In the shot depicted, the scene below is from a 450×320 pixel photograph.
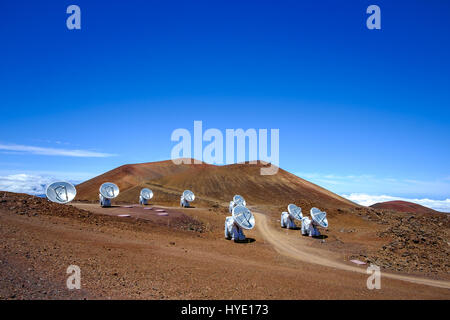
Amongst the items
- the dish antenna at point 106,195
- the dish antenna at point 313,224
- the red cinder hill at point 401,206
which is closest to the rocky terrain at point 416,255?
the dish antenna at point 313,224

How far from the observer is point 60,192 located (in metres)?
32.2

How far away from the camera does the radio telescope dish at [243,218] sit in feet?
85.6

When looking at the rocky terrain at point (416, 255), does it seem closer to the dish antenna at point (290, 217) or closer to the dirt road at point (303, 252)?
the dirt road at point (303, 252)

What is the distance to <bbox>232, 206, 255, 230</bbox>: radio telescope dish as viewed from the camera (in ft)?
85.6

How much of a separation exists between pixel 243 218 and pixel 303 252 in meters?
5.79

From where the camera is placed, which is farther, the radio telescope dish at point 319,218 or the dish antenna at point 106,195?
the dish antenna at point 106,195

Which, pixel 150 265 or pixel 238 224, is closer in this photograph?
pixel 150 265

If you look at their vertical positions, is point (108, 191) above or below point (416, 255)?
above

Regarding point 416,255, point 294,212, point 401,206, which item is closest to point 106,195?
point 294,212

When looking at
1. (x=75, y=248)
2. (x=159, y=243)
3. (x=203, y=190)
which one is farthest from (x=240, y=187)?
(x=75, y=248)

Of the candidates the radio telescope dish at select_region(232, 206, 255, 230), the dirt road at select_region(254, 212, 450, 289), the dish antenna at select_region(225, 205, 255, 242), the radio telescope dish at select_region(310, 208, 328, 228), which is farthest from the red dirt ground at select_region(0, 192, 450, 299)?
the radio telescope dish at select_region(310, 208, 328, 228)

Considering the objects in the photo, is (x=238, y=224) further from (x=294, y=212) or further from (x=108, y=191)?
(x=108, y=191)
